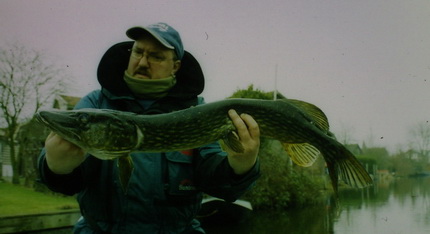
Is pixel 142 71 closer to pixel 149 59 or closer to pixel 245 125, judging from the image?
pixel 149 59

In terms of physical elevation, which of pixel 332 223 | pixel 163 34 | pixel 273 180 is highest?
pixel 163 34

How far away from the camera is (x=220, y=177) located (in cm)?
203

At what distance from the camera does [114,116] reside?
178cm

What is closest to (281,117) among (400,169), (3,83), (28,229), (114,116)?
(114,116)

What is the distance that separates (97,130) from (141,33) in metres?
0.77

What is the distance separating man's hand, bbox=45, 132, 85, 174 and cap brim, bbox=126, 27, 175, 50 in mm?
776

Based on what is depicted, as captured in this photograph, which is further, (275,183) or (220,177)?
(275,183)

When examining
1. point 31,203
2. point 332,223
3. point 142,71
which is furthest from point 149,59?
point 332,223

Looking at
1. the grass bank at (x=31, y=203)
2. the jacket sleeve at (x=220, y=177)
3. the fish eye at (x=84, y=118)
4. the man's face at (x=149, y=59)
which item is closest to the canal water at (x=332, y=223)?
the grass bank at (x=31, y=203)

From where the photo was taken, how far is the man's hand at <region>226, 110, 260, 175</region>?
185 centimetres

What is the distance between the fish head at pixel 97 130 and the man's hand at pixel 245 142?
47 cm

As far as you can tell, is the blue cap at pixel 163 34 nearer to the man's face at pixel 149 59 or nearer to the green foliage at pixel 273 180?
the man's face at pixel 149 59

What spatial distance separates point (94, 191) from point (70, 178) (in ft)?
0.49

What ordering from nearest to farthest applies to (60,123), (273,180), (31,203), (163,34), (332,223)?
(60,123), (163,34), (31,203), (332,223), (273,180)
